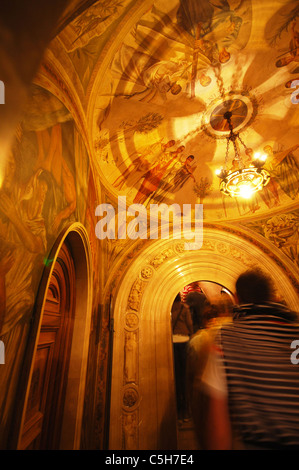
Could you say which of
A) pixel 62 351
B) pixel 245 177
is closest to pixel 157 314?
pixel 62 351

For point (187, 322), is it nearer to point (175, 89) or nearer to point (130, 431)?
point (130, 431)

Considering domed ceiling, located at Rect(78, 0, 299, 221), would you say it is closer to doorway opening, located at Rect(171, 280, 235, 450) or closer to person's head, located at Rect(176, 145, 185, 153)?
person's head, located at Rect(176, 145, 185, 153)

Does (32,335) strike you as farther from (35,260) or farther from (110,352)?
(110,352)

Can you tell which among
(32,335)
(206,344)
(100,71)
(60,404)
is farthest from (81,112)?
(60,404)

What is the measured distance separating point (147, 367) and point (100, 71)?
580 centimetres

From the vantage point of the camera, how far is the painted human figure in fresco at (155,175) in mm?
5098

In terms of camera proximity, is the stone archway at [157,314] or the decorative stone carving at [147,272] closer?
the stone archway at [157,314]

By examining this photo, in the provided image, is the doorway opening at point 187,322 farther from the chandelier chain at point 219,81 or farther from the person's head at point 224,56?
the person's head at point 224,56

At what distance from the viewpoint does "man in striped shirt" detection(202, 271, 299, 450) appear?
3.40ft

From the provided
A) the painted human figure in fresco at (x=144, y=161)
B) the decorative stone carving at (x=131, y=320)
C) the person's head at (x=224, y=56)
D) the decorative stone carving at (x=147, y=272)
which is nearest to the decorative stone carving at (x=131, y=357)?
the decorative stone carving at (x=131, y=320)

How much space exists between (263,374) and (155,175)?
4781mm

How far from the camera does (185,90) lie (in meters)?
4.01

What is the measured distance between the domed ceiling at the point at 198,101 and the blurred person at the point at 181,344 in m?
3.20

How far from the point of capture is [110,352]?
4.62m
